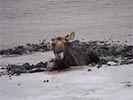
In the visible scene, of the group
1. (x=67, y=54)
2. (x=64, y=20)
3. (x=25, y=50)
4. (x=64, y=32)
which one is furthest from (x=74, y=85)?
(x=64, y=20)

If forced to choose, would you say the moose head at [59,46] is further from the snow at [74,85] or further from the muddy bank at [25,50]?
the muddy bank at [25,50]

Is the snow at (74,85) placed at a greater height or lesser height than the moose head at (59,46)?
lesser

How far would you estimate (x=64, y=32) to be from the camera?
23.4 meters

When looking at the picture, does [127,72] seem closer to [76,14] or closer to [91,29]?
[91,29]

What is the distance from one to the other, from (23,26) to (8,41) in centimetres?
475

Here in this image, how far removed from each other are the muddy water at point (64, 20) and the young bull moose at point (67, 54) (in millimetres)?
4395

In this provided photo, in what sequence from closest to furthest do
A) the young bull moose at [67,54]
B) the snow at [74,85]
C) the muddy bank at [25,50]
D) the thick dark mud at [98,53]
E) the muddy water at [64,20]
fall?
the snow at [74,85] < the young bull moose at [67,54] < the thick dark mud at [98,53] < the muddy bank at [25,50] < the muddy water at [64,20]

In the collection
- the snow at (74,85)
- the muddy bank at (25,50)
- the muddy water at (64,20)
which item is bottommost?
the snow at (74,85)

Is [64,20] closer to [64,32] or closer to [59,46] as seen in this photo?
[64,32]

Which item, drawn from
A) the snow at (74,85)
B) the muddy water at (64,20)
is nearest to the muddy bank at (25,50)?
the muddy water at (64,20)

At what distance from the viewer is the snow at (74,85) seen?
10266mm

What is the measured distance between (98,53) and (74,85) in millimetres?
5034

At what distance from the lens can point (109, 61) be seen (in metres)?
14.7

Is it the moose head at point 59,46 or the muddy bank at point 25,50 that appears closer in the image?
the moose head at point 59,46
